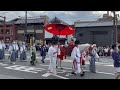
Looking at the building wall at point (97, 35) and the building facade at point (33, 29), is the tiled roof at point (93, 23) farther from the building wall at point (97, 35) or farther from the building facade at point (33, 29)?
the building facade at point (33, 29)

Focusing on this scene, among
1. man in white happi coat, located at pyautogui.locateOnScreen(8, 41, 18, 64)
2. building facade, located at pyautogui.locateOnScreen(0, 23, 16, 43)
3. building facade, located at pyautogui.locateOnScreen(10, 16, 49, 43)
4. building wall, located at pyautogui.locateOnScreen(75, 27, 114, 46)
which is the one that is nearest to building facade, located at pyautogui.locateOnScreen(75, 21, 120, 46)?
building wall, located at pyautogui.locateOnScreen(75, 27, 114, 46)

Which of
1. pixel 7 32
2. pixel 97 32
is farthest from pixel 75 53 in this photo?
pixel 7 32

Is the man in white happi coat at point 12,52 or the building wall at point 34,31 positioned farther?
the building wall at point 34,31

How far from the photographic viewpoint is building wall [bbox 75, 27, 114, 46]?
3660cm

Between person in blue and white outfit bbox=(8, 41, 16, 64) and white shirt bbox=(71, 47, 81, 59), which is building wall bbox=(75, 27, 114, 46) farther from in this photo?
white shirt bbox=(71, 47, 81, 59)

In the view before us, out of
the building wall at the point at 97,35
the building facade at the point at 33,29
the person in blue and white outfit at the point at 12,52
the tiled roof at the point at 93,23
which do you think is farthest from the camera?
the building facade at the point at 33,29

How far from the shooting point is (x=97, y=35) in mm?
37719

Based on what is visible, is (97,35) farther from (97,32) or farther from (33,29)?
(33,29)

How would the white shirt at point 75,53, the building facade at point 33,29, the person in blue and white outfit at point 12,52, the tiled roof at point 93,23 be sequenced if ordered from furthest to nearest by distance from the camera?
the building facade at point 33,29 < the tiled roof at point 93,23 < the person in blue and white outfit at point 12,52 < the white shirt at point 75,53

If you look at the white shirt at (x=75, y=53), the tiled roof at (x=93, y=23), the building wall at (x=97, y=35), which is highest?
the tiled roof at (x=93, y=23)

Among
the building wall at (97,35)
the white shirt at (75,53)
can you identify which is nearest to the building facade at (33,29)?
the building wall at (97,35)

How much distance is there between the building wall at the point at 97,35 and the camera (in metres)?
36.6
